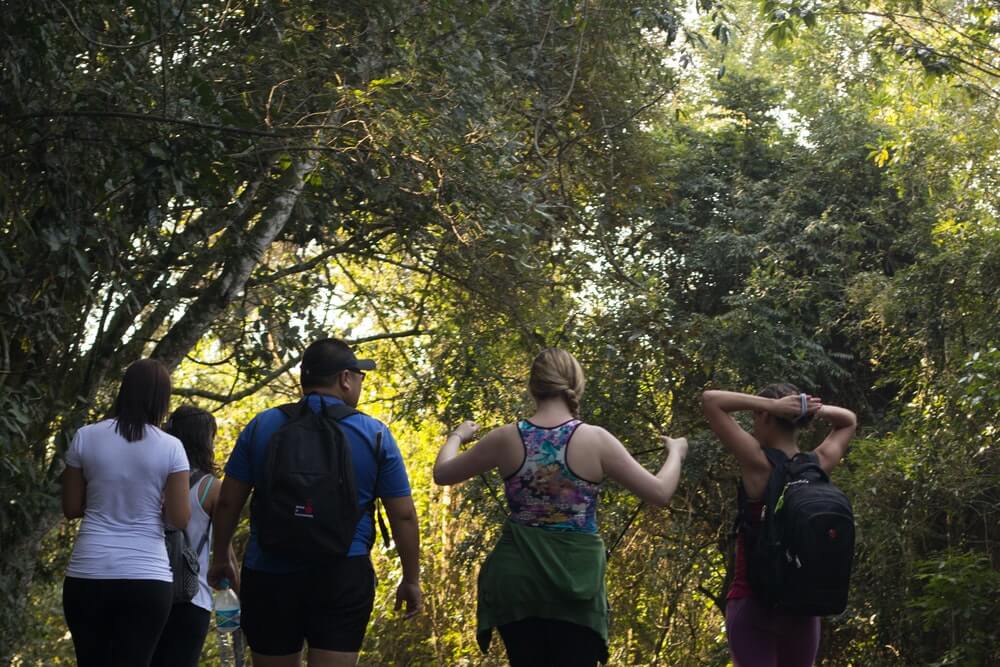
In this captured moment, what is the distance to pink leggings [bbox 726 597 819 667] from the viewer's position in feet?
14.4

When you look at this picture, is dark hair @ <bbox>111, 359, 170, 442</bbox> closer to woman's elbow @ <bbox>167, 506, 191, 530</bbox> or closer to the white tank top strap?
woman's elbow @ <bbox>167, 506, 191, 530</bbox>

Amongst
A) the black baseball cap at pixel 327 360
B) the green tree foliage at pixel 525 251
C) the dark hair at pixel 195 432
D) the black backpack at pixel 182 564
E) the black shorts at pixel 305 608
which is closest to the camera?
the black shorts at pixel 305 608

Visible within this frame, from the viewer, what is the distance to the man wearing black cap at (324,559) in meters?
4.07

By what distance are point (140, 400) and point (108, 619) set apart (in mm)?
742

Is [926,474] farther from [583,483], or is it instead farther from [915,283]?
[583,483]

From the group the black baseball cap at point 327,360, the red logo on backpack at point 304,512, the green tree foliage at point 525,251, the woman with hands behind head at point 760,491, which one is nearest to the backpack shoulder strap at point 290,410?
the black baseball cap at point 327,360

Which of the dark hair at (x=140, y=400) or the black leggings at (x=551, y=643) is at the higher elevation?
the dark hair at (x=140, y=400)

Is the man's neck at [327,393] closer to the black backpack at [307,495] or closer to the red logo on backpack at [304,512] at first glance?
the black backpack at [307,495]

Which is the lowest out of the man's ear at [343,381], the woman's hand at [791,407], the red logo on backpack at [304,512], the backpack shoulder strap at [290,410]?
the red logo on backpack at [304,512]

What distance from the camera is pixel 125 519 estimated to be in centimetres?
433

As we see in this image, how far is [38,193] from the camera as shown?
5.87m

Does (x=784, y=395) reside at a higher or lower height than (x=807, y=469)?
higher

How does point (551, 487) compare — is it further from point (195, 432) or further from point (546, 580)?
point (195, 432)

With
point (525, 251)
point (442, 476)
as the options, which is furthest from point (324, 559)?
point (525, 251)
